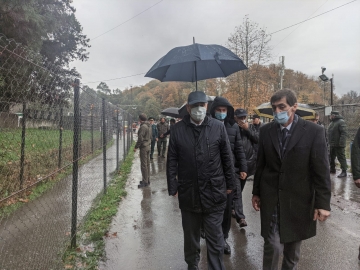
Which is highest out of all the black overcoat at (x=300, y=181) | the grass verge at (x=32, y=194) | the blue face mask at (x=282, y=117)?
the blue face mask at (x=282, y=117)

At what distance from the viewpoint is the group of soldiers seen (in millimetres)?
2477

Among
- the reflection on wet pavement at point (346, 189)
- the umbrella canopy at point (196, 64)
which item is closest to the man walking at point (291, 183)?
the umbrella canopy at point (196, 64)

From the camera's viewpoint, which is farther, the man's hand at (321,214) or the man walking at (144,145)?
the man walking at (144,145)

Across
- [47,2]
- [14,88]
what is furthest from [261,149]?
[47,2]

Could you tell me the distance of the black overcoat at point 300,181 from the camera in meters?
2.43

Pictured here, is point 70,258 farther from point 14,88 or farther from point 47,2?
point 47,2

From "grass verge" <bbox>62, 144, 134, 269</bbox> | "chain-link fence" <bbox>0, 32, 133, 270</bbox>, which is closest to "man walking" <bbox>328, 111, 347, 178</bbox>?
"grass verge" <bbox>62, 144, 134, 269</bbox>

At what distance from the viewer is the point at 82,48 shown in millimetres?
31188

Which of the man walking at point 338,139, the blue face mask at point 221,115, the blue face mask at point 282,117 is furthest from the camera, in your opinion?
the man walking at point 338,139

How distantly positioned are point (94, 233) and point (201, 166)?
2.22 metres

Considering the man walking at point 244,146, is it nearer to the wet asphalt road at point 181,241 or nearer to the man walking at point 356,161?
the wet asphalt road at point 181,241

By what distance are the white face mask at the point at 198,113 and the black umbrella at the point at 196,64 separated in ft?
3.04

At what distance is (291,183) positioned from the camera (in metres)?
2.50

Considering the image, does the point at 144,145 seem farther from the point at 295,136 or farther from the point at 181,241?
the point at 295,136
